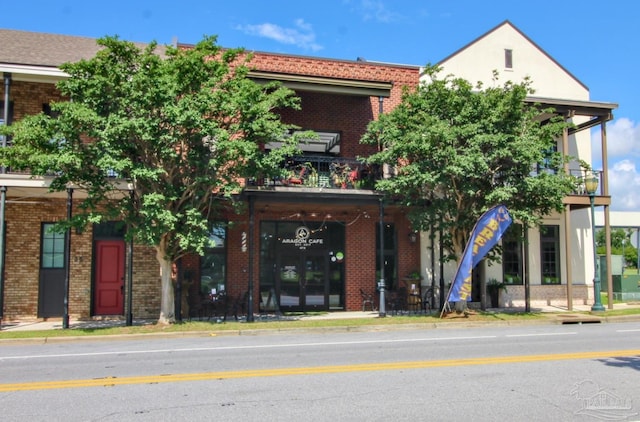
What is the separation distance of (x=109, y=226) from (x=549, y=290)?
644 inches


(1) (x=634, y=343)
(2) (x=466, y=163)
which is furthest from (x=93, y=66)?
(1) (x=634, y=343)

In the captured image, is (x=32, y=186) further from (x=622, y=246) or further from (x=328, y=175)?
(x=622, y=246)

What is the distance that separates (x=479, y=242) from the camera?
54.0 ft

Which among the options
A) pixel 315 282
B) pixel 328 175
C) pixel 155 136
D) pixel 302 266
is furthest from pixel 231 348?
pixel 328 175

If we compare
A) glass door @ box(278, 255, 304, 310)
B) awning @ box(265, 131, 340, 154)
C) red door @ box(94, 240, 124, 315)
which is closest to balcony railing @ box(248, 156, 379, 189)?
awning @ box(265, 131, 340, 154)

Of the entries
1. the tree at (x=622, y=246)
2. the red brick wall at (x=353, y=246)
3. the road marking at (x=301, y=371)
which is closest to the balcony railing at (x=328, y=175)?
the red brick wall at (x=353, y=246)

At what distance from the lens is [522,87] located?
53.9 feet

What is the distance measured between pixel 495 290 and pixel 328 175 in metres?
7.66

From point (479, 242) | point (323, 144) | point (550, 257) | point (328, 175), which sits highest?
point (323, 144)

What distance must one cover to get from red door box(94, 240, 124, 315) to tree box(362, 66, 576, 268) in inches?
350

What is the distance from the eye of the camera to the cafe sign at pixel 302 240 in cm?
1955

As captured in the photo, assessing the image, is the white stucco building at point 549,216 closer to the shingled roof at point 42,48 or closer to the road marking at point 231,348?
the road marking at point 231,348

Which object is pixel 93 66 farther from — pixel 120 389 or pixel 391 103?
pixel 391 103

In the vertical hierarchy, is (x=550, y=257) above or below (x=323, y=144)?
below
